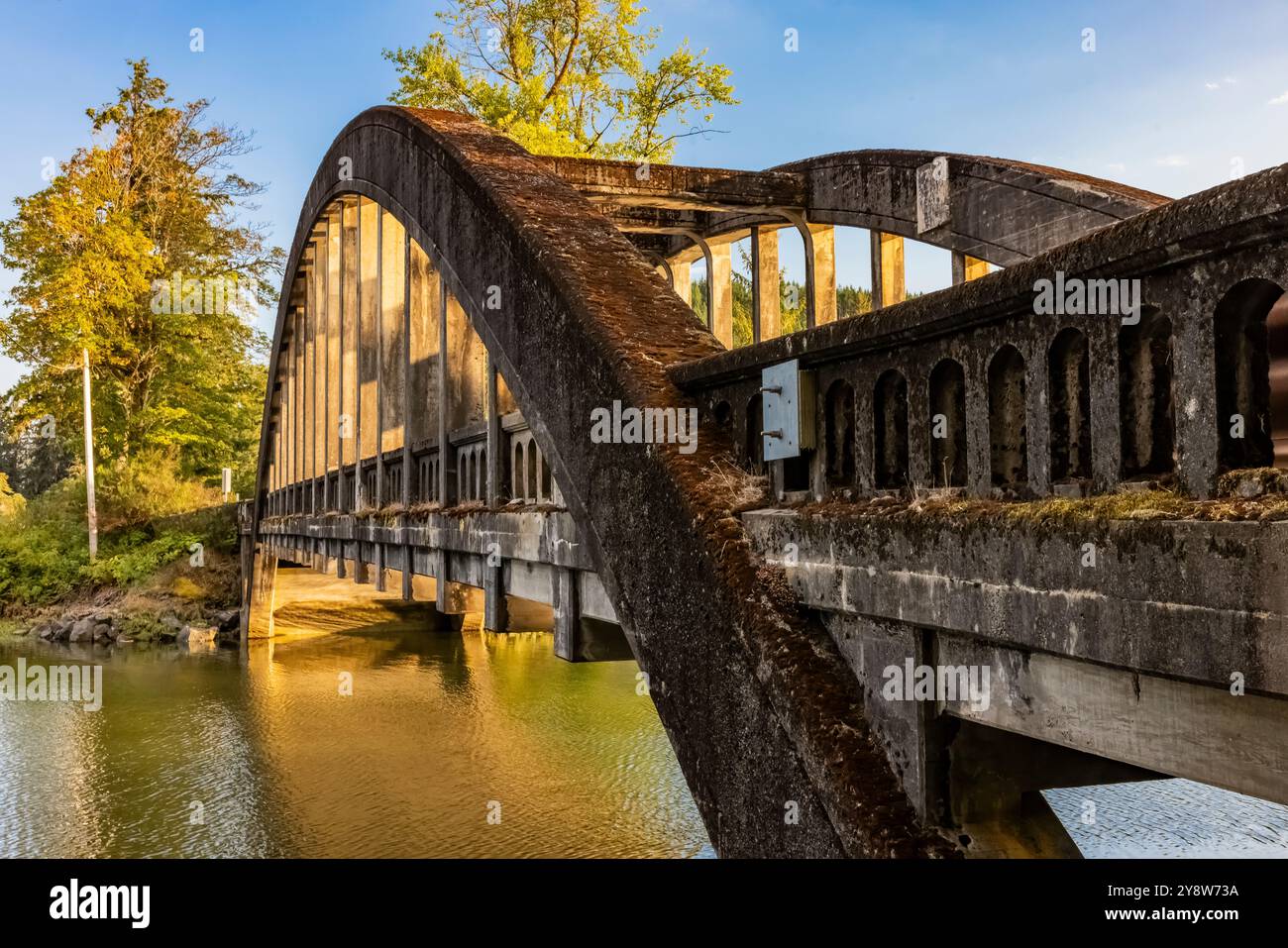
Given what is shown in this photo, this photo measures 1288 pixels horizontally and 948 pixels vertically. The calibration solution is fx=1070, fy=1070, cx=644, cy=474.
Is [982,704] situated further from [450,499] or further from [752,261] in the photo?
[752,261]

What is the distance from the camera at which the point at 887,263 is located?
978 cm

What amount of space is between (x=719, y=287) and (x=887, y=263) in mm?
2439

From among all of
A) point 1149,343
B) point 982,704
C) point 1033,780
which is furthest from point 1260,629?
point 1033,780

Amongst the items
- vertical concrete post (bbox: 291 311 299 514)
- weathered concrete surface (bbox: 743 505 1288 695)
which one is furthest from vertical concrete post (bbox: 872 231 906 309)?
vertical concrete post (bbox: 291 311 299 514)

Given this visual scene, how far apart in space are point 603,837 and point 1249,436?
9.90 meters

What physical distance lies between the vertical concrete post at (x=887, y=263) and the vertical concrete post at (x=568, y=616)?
5113mm

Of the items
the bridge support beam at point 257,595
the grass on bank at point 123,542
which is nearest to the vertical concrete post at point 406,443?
the bridge support beam at point 257,595

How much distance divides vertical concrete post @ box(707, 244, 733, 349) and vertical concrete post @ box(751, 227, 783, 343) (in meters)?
0.66

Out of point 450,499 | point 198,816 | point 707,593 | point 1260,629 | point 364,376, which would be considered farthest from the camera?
point 364,376

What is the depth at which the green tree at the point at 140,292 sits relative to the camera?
3139 cm

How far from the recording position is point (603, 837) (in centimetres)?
1110

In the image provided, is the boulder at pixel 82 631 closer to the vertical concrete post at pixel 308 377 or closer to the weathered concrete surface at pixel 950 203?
the vertical concrete post at pixel 308 377

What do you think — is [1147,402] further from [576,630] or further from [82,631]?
[82,631]

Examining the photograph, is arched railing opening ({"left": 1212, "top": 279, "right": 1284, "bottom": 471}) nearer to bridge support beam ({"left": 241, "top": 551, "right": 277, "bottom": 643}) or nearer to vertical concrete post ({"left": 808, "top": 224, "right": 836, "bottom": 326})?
vertical concrete post ({"left": 808, "top": 224, "right": 836, "bottom": 326})
